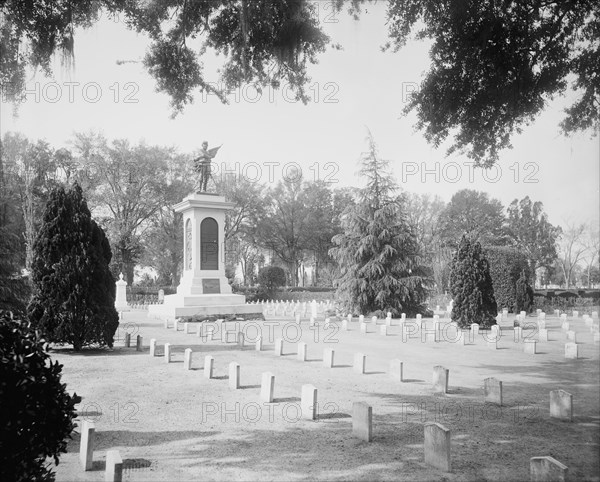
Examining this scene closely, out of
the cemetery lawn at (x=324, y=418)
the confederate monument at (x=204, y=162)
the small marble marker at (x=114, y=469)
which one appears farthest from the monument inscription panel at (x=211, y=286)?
the small marble marker at (x=114, y=469)

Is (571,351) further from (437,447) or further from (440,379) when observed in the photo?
(437,447)

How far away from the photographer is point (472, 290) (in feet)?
56.9

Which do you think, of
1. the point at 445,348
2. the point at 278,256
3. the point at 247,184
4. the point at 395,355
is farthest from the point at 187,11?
the point at 278,256

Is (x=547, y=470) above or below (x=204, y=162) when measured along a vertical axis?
below

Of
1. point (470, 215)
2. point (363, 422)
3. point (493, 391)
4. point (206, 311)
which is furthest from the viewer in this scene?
point (470, 215)

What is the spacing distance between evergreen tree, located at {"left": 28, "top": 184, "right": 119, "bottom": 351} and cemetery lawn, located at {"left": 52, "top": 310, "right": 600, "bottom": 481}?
0.73 m

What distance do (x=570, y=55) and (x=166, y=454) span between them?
733 centimetres

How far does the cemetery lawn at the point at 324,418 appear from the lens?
4602mm

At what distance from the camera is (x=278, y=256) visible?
51469mm

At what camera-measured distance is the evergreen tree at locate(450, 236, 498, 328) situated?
679 inches

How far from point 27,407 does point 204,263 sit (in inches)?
787

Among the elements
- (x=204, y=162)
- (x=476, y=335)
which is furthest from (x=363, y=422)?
(x=204, y=162)

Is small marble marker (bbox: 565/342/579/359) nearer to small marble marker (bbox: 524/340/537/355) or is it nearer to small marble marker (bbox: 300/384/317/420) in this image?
small marble marker (bbox: 524/340/537/355)

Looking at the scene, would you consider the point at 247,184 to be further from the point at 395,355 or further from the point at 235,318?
the point at 395,355
